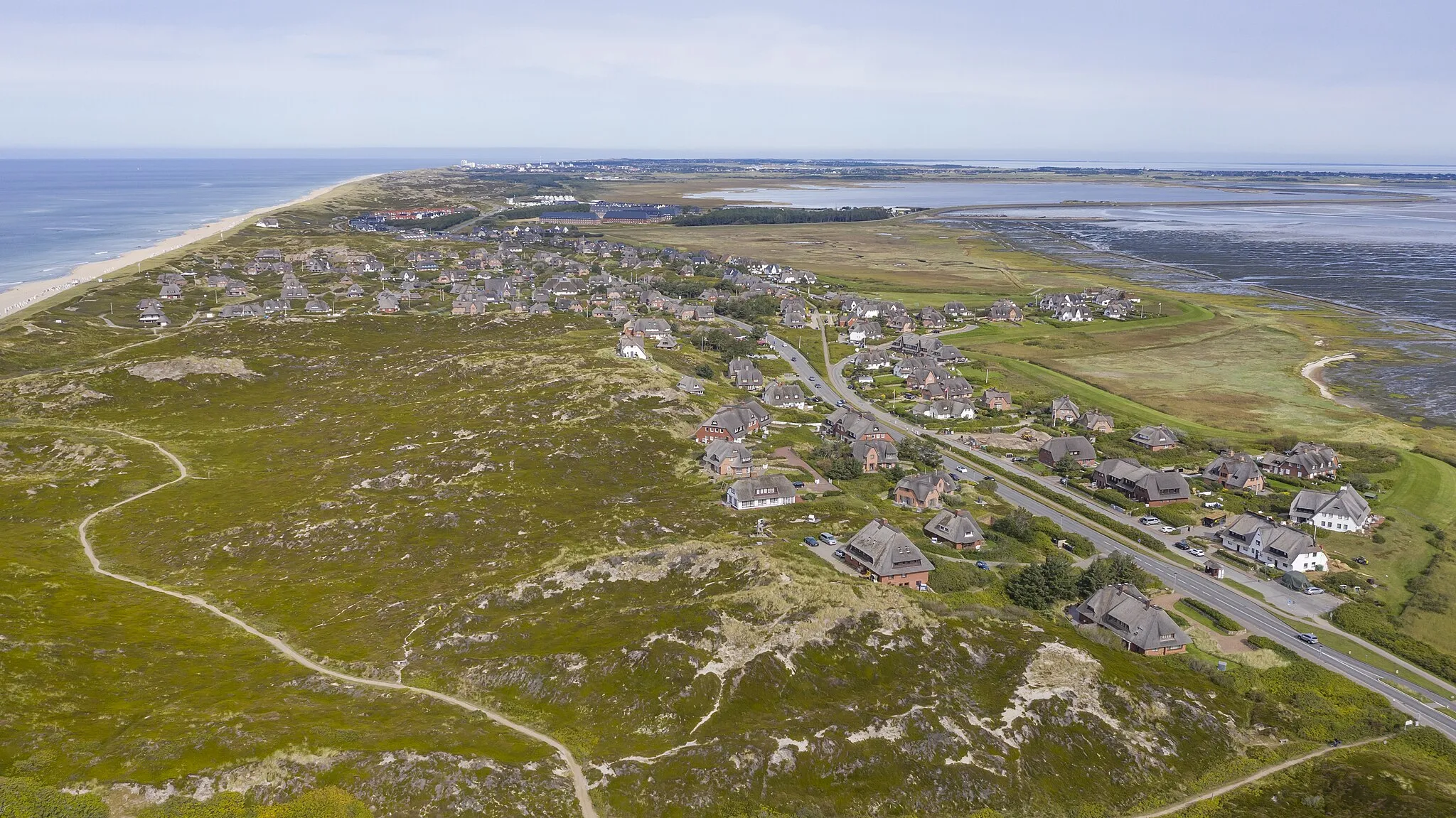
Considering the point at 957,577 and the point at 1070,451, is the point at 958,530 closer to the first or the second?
the point at 957,577

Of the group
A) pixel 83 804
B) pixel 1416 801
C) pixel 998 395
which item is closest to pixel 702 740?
pixel 83 804

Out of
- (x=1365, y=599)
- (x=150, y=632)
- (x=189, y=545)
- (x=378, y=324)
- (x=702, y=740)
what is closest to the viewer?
(x=702, y=740)

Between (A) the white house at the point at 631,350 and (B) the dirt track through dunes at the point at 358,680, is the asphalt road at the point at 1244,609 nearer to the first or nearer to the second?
(B) the dirt track through dunes at the point at 358,680

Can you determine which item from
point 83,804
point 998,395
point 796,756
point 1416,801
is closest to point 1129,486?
point 998,395

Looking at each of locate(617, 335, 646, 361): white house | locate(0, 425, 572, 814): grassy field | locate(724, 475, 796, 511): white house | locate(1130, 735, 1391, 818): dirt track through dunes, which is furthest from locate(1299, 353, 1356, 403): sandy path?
locate(0, 425, 572, 814): grassy field

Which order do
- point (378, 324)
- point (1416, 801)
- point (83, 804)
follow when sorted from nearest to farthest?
point (83, 804) < point (1416, 801) < point (378, 324)

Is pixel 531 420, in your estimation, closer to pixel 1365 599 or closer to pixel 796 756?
pixel 796 756

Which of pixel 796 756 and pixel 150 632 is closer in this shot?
pixel 796 756

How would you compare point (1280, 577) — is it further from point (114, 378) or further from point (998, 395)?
point (114, 378)
